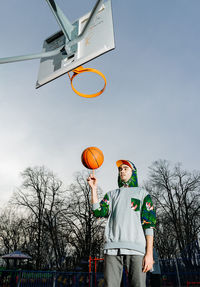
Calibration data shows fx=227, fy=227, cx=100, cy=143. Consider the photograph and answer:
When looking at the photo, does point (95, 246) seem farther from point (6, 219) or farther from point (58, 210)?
point (6, 219)

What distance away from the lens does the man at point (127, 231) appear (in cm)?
214

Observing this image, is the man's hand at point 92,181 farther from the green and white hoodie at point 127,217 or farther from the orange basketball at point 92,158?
the orange basketball at point 92,158

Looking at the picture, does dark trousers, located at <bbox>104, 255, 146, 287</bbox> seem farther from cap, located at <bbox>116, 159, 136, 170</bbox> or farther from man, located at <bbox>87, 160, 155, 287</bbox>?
cap, located at <bbox>116, 159, 136, 170</bbox>

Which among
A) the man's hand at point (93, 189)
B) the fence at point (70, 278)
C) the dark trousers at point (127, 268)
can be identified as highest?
the man's hand at point (93, 189)

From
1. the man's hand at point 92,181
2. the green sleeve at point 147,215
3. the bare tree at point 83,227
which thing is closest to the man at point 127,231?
the green sleeve at point 147,215

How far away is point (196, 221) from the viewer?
23.3 meters

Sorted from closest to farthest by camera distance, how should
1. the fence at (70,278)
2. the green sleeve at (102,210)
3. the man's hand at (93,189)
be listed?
the green sleeve at (102,210) < the man's hand at (93,189) < the fence at (70,278)

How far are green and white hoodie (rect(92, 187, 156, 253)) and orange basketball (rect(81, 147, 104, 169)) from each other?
78 cm

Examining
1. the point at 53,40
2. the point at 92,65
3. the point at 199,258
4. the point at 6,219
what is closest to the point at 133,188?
the point at 92,65

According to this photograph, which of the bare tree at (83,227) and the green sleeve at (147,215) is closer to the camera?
the green sleeve at (147,215)

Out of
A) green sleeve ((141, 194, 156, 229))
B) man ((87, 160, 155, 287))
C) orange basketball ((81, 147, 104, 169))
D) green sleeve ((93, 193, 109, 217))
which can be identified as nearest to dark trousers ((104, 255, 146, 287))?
man ((87, 160, 155, 287))

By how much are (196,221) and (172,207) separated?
→ 2819 millimetres

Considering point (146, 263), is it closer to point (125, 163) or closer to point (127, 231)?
point (127, 231)

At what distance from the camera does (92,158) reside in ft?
10.9
